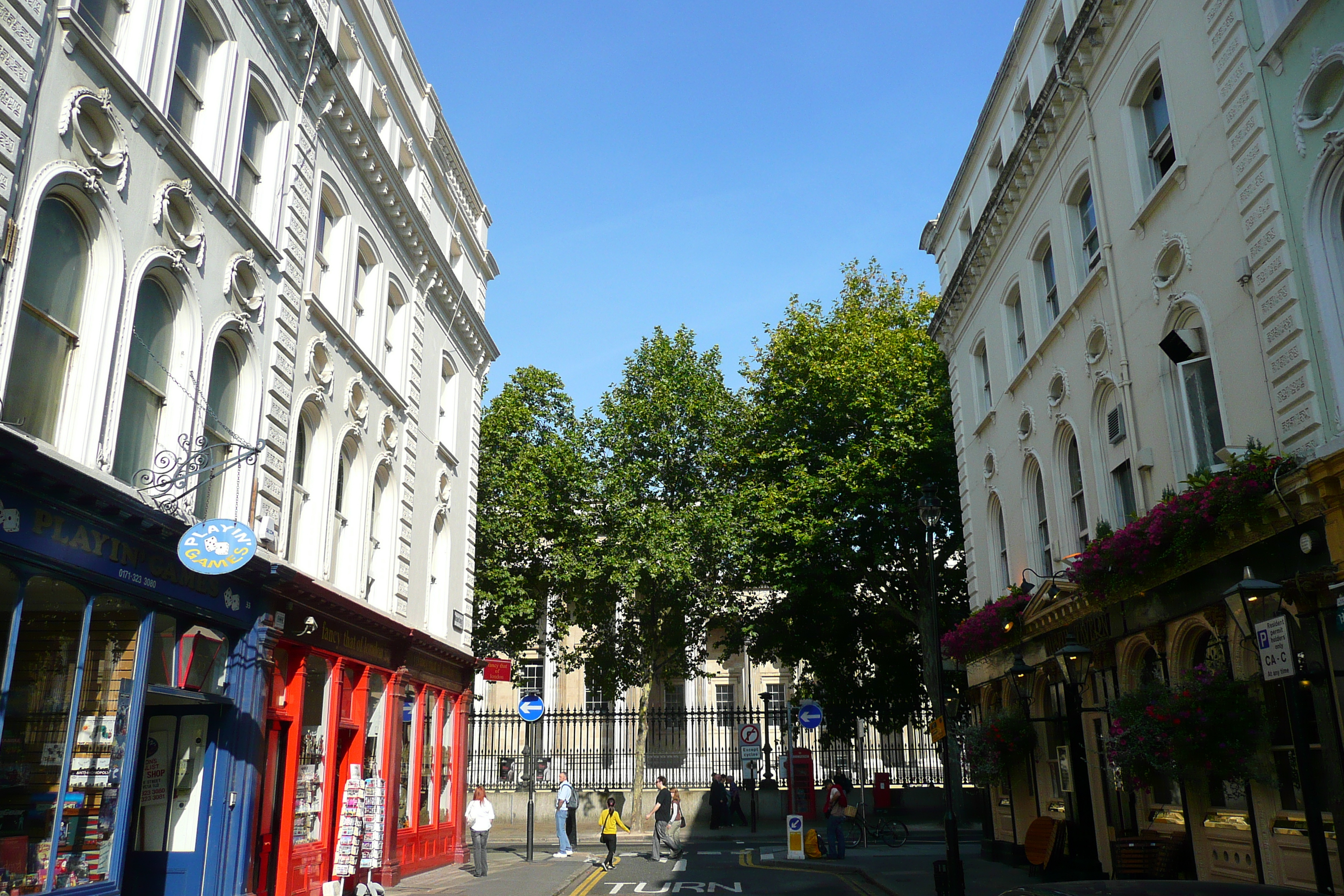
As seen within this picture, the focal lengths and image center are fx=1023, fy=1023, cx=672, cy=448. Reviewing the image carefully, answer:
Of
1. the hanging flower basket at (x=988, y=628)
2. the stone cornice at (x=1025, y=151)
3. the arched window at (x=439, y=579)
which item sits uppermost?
the stone cornice at (x=1025, y=151)

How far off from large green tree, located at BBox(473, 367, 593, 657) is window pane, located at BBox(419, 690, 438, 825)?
1091 centimetres

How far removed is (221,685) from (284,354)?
15.4ft

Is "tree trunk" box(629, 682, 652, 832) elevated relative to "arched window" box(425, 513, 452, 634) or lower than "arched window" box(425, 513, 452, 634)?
lower

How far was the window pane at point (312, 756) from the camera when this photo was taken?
48.5ft

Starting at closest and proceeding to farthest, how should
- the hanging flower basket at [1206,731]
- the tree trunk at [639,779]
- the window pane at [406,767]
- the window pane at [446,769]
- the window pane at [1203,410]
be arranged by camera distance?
the hanging flower basket at [1206,731]
the window pane at [1203,410]
the window pane at [406,767]
the window pane at [446,769]
the tree trunk at [639,779]

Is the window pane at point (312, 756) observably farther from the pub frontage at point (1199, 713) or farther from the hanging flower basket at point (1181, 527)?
the hanging flower basket at point (1181, 527)

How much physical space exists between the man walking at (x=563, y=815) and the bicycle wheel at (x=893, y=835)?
25.6 ft

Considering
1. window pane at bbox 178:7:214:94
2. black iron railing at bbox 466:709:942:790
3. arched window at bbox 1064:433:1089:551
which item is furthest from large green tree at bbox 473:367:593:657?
window pane at bbox 178:7:214:94

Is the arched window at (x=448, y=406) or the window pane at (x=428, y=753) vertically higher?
the arched window at (x=448, y=406)

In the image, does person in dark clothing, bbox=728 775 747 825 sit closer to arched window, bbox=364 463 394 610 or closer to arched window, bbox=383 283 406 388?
arched window, bbox=364 463 394 610

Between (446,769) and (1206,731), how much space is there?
52.3 feet

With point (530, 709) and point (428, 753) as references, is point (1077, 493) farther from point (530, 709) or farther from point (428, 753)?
point (428, 753)

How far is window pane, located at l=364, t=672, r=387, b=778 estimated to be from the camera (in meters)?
17.4

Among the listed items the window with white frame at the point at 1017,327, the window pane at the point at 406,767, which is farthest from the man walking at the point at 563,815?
the window with white frame at the point at 1017,327
